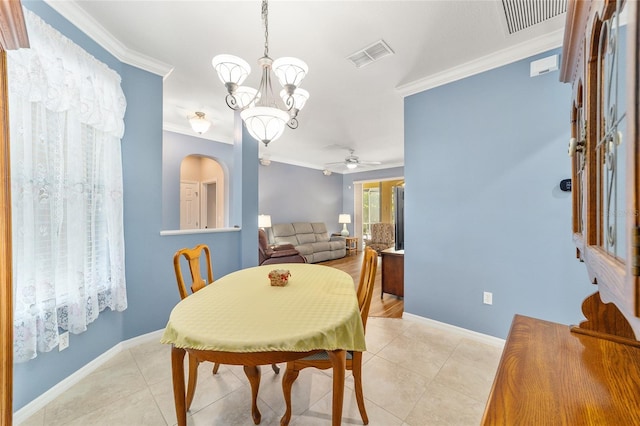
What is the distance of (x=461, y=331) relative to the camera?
2.47 m

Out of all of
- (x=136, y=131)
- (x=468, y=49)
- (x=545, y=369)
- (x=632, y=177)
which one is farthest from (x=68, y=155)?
(x=468, y=49)

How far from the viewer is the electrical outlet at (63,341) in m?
1.68

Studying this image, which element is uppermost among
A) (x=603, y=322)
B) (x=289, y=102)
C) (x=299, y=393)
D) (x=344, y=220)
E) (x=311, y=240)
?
(x=289, y=102)

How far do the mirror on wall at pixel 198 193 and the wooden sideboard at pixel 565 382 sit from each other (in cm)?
590

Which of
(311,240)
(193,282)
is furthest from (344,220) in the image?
(193,282)

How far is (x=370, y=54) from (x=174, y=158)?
3.61 m

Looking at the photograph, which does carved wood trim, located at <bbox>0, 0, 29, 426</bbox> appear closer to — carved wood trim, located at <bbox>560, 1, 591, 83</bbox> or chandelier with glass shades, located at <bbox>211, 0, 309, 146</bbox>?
chandelier with glass shades, located at <bbox>211, 0, 309, 146</bbox>

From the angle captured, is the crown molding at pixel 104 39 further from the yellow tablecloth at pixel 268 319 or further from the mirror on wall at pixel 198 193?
the mirror on wall at pixel 198 193

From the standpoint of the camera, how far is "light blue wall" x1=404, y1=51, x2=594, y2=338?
2.03 meters

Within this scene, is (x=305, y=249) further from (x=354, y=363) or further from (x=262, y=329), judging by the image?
(x=262, y=329)

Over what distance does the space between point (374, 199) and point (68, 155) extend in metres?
8.35

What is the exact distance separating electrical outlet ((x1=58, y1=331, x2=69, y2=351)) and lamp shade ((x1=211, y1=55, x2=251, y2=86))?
2002mm

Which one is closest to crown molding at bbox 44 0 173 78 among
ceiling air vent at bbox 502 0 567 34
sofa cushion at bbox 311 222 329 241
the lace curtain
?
the lace curtain

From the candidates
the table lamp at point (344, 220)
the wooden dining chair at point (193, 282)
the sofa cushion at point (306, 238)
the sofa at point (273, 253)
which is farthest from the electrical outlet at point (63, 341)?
the table lamp at point (344, 220)
